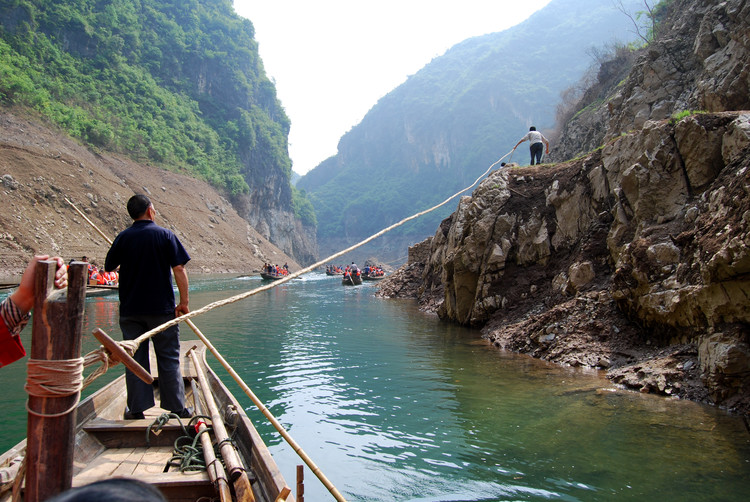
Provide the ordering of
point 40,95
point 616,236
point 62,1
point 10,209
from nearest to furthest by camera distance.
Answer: point 616,236 < point 10,209 < point 40,95 < point 62,1

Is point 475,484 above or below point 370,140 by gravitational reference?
below

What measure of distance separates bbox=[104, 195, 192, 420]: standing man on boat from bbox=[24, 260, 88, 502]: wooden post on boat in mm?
2075

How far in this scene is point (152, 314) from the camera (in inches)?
160

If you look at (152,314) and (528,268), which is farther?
(528,268)

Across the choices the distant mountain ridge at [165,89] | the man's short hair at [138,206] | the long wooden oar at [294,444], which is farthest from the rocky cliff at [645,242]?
the distant mountain ridge at [165,89]

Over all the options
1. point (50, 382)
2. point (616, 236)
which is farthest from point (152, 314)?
point (616, 236)

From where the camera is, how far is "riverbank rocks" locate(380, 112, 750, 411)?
5.32 metres

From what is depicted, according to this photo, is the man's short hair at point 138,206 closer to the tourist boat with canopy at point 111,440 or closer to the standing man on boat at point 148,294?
the standing man on boat at point 148,294

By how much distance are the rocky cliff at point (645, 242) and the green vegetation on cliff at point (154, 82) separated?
36776mm

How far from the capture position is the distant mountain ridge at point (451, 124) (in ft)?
388

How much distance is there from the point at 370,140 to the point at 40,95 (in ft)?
399

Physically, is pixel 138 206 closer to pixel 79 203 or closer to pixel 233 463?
pixel 233 463

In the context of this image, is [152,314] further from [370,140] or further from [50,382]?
[370,140]

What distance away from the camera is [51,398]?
192 cm
